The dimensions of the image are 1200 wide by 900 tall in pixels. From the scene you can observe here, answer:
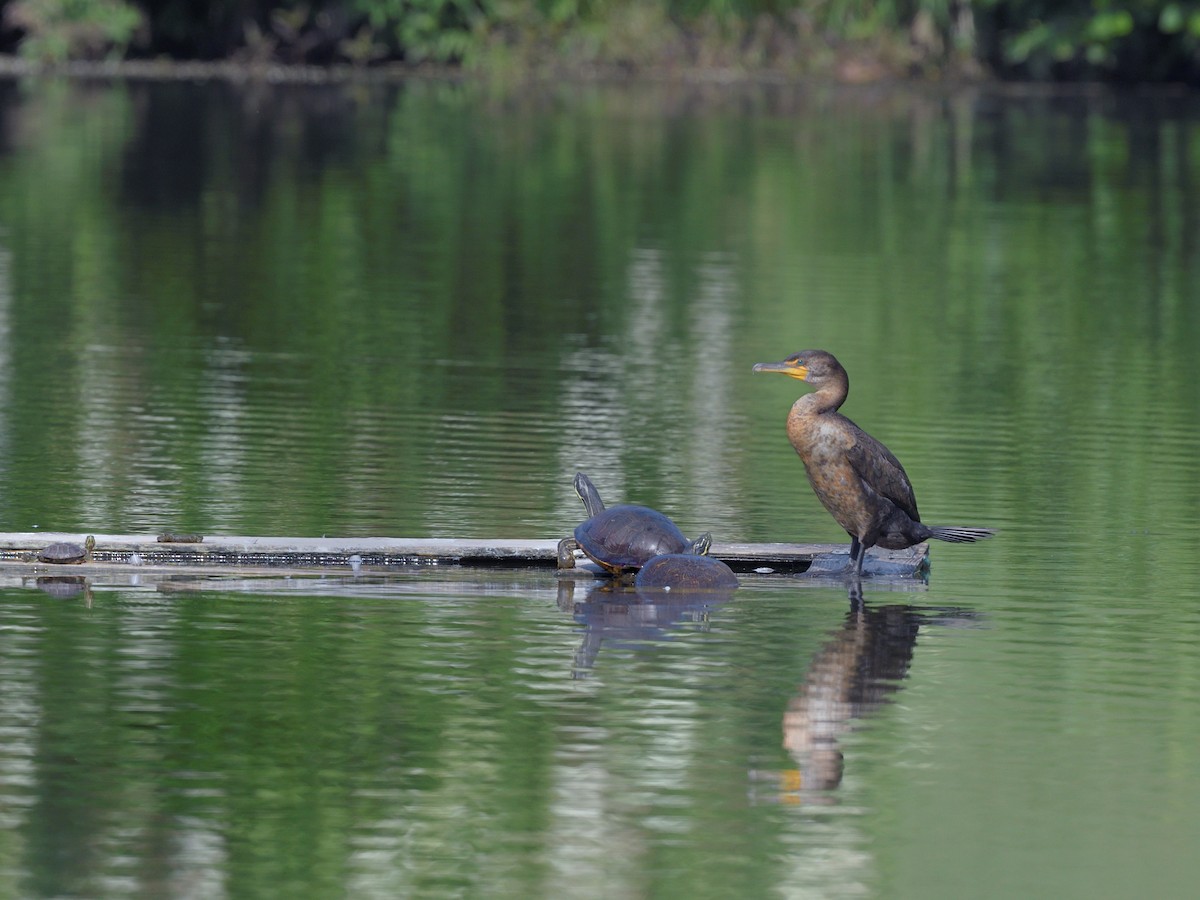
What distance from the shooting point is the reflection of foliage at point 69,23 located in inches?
2189

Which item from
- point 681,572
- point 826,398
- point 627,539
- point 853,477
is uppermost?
point 826,398

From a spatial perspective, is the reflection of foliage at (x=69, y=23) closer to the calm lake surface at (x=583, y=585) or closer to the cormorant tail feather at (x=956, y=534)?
the calm lake surface at (x=583, y=585)

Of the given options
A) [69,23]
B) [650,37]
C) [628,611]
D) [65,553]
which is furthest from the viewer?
[650,37]

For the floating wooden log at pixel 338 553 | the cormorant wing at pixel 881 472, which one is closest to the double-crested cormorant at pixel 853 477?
the cormorant wing at pixel 881 472

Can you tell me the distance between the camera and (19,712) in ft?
28.3

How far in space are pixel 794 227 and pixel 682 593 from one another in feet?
58.6

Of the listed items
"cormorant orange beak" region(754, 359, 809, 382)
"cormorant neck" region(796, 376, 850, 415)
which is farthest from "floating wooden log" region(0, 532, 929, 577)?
"cormorant orange beak" region(754, 359, 809, 382)

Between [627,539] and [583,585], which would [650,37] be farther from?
[627,539]

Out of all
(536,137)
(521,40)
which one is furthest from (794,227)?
(521,40)

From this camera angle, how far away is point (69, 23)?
56469 mm

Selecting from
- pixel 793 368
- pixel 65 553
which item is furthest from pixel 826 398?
pixel 65 553

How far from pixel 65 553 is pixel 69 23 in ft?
157

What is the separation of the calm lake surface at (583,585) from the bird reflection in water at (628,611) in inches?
1.4

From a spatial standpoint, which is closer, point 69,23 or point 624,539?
point 624,539
